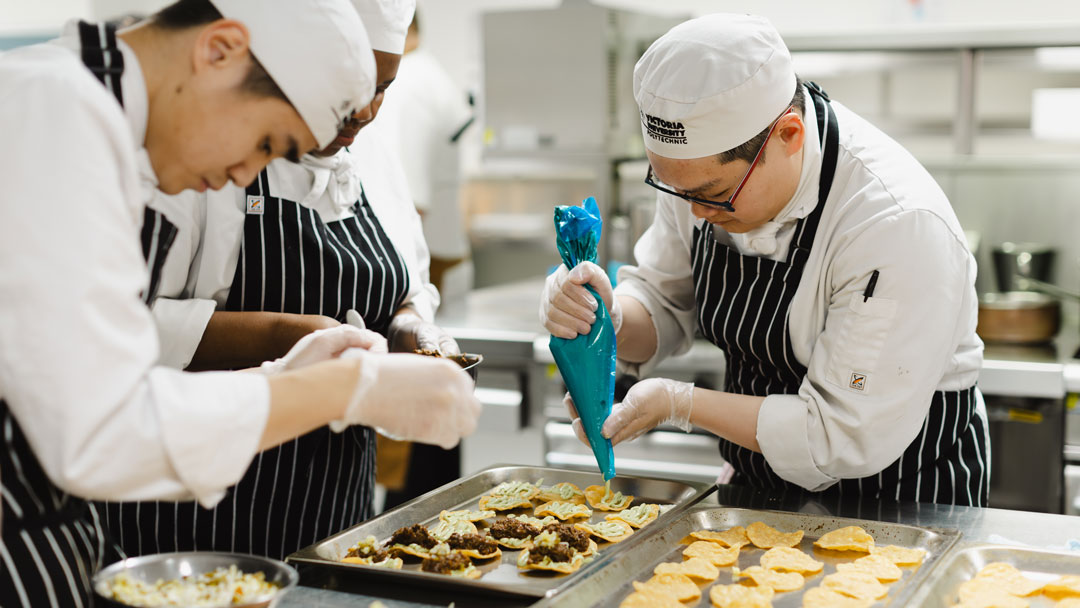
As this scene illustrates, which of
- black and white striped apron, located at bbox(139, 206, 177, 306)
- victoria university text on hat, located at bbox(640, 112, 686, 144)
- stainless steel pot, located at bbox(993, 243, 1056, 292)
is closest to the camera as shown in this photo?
black and white striped apron, located at bbox(139, 206, 177, 306)

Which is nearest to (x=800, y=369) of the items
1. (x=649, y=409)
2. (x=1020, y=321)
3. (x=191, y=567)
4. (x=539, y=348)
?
(x=649, y=409)

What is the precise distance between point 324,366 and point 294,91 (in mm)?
358

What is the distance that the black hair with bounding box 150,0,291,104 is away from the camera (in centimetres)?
132

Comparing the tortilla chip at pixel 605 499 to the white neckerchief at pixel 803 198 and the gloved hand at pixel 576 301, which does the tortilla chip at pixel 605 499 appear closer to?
the gloved hand at pixel 576 301

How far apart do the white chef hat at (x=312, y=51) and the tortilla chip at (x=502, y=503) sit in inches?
37.0

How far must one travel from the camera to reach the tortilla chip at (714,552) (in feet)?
5.87

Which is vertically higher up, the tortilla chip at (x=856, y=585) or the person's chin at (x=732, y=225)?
the person's chin at (x=732, y=225)

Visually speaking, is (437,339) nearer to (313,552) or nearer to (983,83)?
(313,552)

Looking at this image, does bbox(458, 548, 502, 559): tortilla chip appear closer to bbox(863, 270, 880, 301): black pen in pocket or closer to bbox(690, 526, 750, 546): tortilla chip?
bbox(690, 526, 750, 546): tortilla chip

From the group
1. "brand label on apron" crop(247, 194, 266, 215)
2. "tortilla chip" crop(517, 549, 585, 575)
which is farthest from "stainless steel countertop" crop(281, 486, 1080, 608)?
"brand label on apron" crop(247, 194, 266, 215)

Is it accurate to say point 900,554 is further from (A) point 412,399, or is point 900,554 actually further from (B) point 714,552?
(A) point 412,399

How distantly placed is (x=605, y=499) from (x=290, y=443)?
67cm

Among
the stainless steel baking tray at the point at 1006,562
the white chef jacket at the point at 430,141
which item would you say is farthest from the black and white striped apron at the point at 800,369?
the white chef jacket at the point at 430,141

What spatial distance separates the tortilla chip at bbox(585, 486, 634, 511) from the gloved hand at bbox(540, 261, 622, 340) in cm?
33
